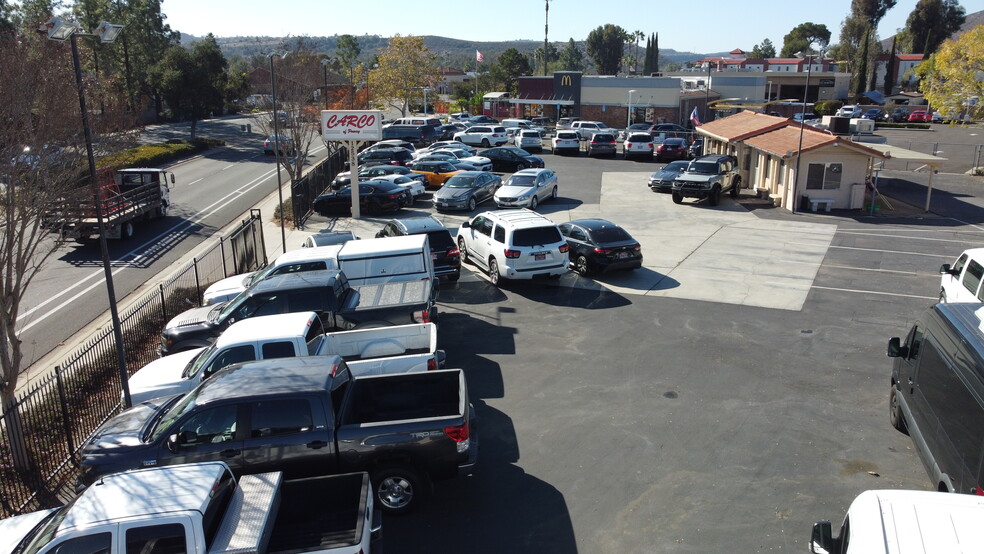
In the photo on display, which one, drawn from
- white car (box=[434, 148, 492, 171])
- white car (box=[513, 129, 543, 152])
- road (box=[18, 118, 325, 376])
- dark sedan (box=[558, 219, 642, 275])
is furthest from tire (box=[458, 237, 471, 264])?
white car (box=[513, 129, 543, 152])

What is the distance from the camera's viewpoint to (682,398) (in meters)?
11.8

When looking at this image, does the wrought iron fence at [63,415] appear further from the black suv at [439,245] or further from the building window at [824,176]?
the building window at [824,176]

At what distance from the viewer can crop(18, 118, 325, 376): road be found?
17.4 m

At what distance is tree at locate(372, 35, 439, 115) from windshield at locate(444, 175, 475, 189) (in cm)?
4136

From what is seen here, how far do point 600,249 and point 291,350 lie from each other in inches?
400

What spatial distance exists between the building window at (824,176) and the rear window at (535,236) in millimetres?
15945

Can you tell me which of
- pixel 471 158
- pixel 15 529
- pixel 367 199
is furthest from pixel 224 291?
pixel 471 158

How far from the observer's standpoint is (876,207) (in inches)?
1156

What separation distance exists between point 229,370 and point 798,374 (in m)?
9.64

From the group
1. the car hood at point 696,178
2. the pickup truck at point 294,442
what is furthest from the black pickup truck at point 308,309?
the car hood at point 696,178

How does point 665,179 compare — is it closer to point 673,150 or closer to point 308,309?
point 673,150

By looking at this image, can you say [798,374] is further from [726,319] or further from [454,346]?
[454,346]

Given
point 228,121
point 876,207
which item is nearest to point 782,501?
point 876,207

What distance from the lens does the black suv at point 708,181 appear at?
30031 millimetres
